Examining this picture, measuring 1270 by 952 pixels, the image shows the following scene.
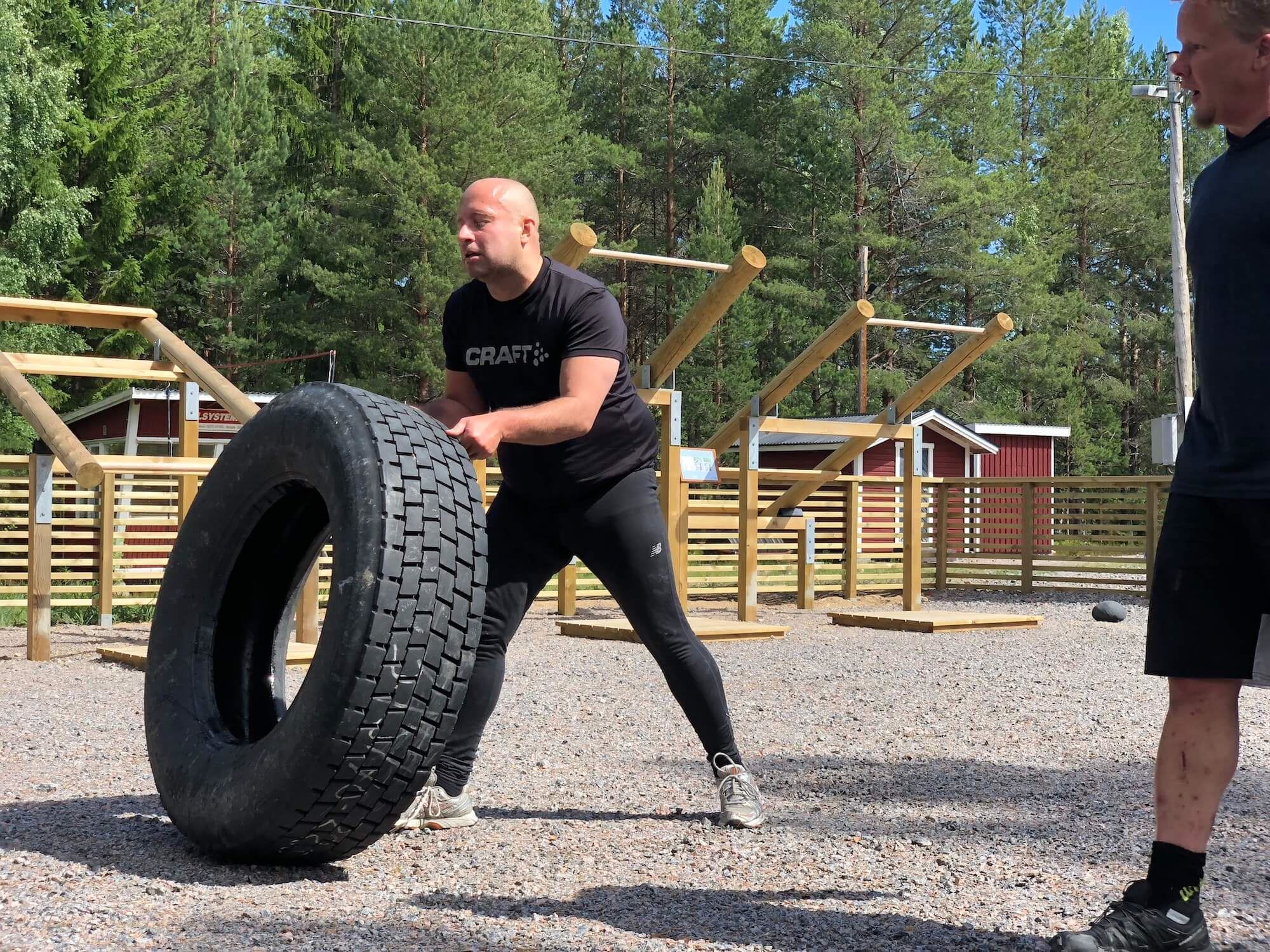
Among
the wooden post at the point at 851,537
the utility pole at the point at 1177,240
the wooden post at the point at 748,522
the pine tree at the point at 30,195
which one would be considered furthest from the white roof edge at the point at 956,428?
the pine tree at the point at 30,195

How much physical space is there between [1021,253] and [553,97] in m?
13.2

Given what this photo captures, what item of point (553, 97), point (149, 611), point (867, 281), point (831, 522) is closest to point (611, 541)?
point (149, 611)

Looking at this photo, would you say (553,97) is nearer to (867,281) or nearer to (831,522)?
(867,281)

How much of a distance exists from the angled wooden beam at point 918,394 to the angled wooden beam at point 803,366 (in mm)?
915

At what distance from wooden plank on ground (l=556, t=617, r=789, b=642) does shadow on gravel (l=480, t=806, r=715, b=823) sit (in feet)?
17.9

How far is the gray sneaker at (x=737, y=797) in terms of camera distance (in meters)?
3.69

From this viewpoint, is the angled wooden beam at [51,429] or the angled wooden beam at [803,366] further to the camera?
the angled wooden beam at [803,366]

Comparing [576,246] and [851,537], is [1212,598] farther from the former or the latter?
[851,537]

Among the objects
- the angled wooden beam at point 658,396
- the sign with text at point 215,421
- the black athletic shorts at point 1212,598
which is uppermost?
the sign with text at point 215,421

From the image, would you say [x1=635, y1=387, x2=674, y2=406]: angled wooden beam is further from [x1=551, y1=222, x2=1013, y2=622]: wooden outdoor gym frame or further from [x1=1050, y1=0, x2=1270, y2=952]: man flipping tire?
[x1=1050, y1=0, x2=1270, y2=952]: man flipping tire

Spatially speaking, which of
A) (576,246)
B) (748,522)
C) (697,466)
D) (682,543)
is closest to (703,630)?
(682,543)

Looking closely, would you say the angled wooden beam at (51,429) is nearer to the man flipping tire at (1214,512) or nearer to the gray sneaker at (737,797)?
the gray sneaker at (737,797)

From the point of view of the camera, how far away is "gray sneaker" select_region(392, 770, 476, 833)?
11.7ft

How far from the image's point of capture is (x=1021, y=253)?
3525 centimetres
